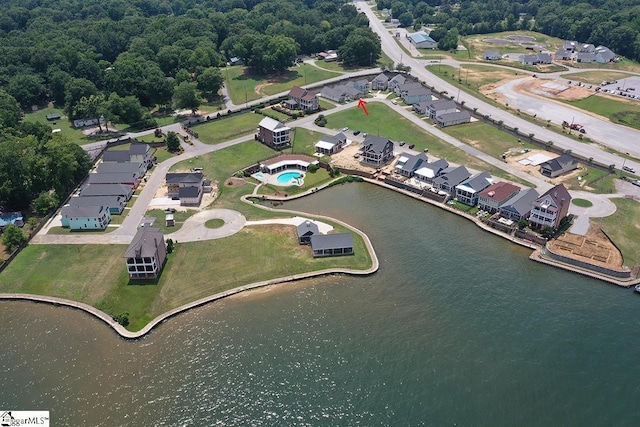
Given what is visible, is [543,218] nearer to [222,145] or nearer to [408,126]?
[408,126]

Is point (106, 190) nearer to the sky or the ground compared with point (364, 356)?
nearer to the sky

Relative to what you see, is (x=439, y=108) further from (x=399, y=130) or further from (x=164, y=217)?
(x=164, y=217)

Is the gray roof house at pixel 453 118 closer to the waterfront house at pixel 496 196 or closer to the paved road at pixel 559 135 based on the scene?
the paved road at pixel 559 135

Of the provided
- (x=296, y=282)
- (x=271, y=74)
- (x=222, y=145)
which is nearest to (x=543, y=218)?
(x=296, y=282)

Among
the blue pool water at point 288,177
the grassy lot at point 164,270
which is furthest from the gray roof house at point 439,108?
the grassy lot at point 164,270

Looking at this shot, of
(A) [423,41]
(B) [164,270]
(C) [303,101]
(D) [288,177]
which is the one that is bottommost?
(B) [164,270]

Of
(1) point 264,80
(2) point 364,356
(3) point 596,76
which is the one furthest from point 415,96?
(2) point 364,356
